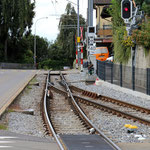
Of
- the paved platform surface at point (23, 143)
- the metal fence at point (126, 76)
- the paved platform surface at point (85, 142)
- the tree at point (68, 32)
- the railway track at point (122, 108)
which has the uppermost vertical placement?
the tree at point (68, 32)

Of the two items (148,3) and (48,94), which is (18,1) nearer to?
(148,3)

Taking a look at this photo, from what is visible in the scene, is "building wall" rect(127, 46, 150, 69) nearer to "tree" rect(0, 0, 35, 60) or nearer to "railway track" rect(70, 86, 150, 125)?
"railway track" rect(70, 86, 150, 125)

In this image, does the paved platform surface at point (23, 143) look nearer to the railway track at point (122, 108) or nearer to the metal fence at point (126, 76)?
the railway track at point (122, 108)

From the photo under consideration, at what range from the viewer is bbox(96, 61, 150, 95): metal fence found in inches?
749

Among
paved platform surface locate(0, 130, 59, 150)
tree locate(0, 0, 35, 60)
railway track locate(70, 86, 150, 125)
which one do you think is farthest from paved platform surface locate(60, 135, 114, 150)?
tree locate(0, 0, 35, 60)

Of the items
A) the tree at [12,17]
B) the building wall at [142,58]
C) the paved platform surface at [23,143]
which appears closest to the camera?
the paved platform surface at [23,143]

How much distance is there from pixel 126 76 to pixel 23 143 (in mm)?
14887

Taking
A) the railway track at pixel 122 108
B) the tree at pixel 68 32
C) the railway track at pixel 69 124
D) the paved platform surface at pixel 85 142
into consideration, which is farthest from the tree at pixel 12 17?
the paved platform surface at pixel 85 142

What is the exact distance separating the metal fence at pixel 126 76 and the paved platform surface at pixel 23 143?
1052 centimetres

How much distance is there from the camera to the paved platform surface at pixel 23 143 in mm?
7586

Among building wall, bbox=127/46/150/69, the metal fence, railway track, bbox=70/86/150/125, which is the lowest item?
railway track, bbox=70/86/150/125

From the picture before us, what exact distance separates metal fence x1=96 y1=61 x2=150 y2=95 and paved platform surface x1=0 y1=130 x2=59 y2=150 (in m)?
10.5

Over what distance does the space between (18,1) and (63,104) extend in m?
47.5

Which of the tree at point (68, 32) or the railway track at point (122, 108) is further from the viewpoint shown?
the tree at point (68, 32)
